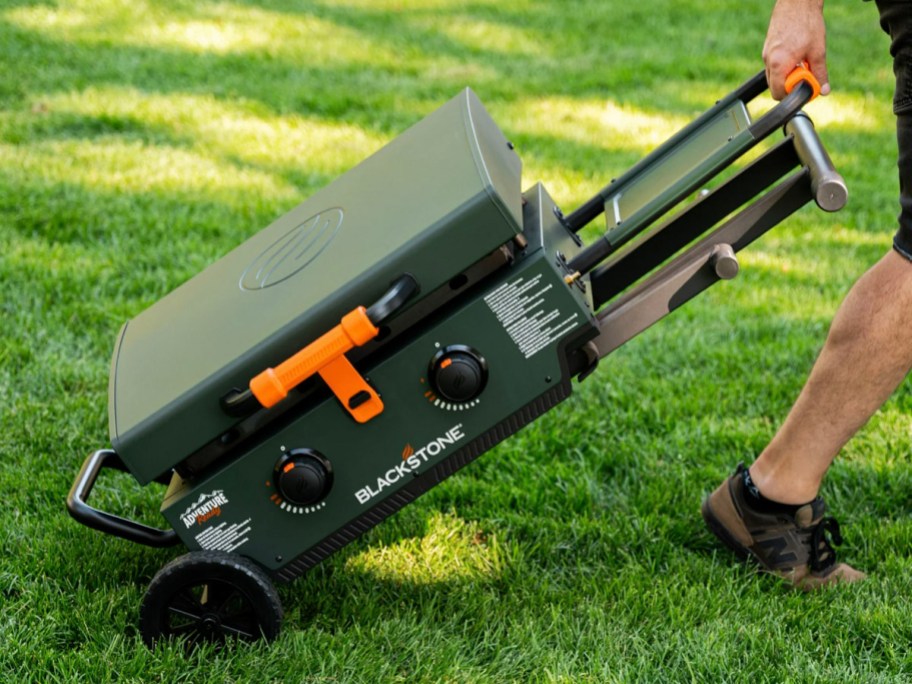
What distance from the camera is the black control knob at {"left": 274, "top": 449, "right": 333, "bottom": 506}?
7.34 feet

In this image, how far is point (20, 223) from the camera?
14.9 ft

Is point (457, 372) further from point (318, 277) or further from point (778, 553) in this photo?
point (778, 553)

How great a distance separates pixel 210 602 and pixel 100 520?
29cm

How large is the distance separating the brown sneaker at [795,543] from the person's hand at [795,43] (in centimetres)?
96

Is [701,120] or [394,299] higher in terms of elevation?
[394,299]

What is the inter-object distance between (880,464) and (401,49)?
5203mm

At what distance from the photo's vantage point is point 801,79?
2.30m

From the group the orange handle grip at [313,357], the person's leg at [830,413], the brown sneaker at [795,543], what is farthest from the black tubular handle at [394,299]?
the brown sneaker at [795,543]

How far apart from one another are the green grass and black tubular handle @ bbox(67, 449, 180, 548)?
0.15 meters

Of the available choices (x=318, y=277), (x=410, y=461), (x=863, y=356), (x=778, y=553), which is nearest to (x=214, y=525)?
(x=410, y=461)

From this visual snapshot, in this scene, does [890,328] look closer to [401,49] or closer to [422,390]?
[422,390]

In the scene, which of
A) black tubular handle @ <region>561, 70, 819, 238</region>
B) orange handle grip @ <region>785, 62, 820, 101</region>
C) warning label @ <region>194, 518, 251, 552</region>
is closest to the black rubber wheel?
warning label @ <region>194, 518, 251, 552</region>

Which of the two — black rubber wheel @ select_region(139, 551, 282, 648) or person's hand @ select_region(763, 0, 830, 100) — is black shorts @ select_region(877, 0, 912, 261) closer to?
person's hand @ select_region(763, 0, 830, 100)

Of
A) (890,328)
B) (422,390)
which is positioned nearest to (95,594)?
(422,390)
